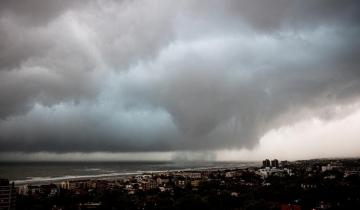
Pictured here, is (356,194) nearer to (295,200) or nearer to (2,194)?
(295,200)

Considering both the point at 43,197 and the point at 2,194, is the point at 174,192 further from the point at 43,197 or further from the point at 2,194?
the point at 2,194

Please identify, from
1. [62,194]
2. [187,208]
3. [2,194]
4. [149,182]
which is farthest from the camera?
[149,182]

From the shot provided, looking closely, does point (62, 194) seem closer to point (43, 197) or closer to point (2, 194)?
Result: point (43, 197)

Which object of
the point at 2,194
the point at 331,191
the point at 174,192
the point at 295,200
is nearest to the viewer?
the point at 2,194

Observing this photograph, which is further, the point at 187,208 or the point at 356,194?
the point at 356,194

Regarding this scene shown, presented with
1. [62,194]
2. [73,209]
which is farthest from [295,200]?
[62,194]

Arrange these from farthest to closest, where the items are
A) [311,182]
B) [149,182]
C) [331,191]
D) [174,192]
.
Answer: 1. [149,182]
2. [311,182]
3. [174,192]
4. [331,191]

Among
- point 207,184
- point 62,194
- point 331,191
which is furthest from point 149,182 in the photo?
point 331,191

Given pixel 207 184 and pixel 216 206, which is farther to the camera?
pixel 207 184

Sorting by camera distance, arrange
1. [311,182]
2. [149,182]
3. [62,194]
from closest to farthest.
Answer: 1. [62,194]
2. [311,182]
3. [149,182]
